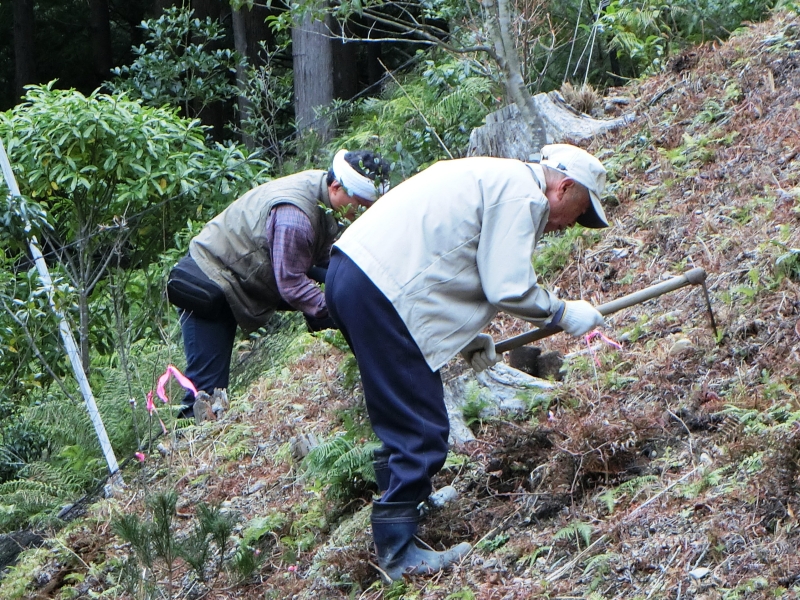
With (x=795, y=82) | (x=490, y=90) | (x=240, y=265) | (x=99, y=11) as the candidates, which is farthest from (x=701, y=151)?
(x=99, y=11)

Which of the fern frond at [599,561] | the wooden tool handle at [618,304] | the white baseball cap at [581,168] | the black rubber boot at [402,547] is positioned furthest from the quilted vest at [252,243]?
the fern frond at [599,561]

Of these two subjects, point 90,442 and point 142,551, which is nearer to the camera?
point 142,551

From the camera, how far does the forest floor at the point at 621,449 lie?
11.7ft

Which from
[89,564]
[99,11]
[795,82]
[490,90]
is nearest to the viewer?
[89,564]

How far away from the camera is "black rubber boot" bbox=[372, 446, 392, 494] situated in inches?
164

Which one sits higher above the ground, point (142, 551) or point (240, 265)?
point (240, 265)

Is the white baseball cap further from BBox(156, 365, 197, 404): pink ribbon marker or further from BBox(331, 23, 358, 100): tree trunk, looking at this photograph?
BBox(331, 23, 358, 100): tree trunk

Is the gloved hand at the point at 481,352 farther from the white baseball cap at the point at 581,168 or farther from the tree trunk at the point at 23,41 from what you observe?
the tree trunk at the point at 23,41

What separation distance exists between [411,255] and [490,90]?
5402 millimetres

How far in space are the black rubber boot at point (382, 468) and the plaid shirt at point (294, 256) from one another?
1.40 meters

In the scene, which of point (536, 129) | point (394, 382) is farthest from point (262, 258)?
point (536, 129)

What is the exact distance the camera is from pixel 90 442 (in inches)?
259

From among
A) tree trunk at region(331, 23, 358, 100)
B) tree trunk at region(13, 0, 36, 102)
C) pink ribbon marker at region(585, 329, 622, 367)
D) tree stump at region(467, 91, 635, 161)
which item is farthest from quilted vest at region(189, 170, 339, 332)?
tree trunk at region(13, 0, 36, 102)

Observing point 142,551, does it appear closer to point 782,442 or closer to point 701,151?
point 782,442
